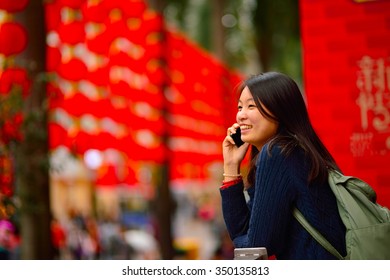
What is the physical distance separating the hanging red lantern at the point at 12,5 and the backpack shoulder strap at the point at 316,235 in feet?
12.9

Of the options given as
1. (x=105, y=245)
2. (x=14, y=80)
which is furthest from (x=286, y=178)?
(x=105, y=245)

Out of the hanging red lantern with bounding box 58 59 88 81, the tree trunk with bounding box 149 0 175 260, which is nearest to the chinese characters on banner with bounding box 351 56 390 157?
the hanging red lantern with bounding box 58 59 88 81

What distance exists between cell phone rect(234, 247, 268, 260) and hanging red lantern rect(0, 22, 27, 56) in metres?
3.73

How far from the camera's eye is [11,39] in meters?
5.52

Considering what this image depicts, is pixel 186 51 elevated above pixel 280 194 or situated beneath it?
elevated above

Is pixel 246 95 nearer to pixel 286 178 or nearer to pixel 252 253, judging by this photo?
pixel 286 178

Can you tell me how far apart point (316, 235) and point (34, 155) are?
387 cm

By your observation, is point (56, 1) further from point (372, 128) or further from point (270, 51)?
point (270, 51)

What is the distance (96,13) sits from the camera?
22.5 ft

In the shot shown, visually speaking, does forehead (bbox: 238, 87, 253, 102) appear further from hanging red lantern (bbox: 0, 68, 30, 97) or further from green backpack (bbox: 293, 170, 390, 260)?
hanging red lantern (bbox: 0, 68, 30, 97)

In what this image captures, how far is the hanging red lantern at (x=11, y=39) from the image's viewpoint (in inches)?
213

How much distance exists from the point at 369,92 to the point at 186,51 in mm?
6490

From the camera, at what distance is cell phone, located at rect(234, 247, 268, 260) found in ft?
7.16
